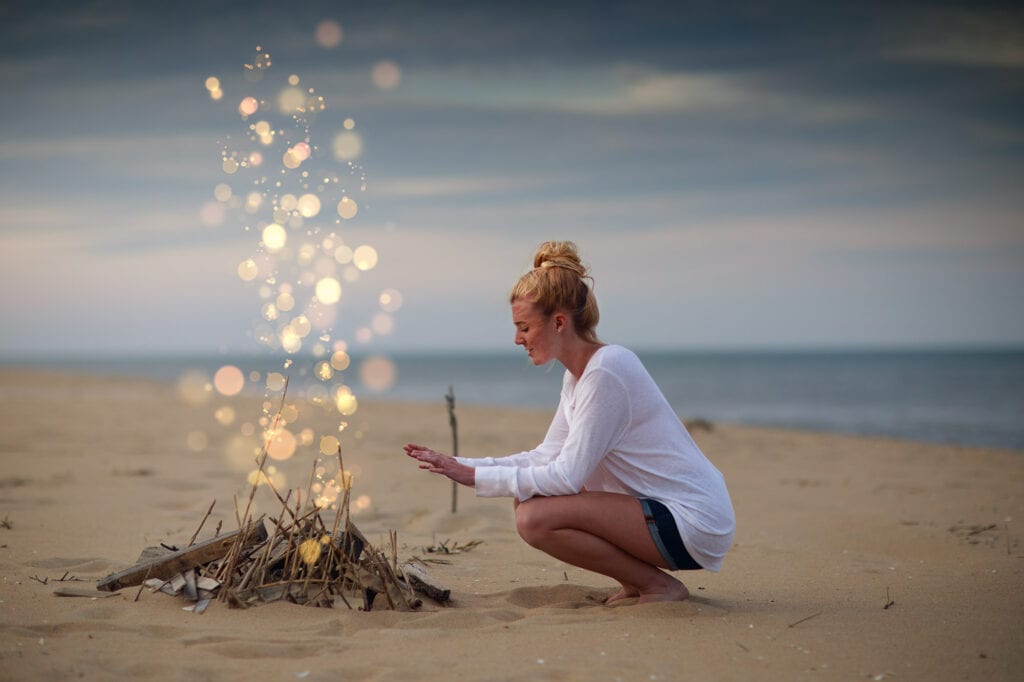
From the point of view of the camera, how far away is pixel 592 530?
3.81 m

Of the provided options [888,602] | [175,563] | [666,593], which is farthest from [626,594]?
[175,563]

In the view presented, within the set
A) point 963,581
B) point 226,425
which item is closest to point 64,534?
point 963,581

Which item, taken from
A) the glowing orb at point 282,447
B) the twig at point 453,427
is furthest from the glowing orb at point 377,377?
the twig at point 453,427

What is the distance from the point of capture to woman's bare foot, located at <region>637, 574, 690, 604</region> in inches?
154

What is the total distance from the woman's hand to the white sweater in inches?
2.0

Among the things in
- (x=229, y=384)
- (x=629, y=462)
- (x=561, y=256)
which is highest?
(x=561, y=256)

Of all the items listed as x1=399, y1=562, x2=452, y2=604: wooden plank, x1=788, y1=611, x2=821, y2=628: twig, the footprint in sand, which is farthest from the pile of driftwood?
x1=788, y1=611, x2=821, y2=628: twig

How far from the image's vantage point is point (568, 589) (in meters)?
4.30

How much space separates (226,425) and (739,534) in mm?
10766

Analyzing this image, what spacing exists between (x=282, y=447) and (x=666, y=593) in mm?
8430

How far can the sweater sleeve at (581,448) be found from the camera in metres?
3.66

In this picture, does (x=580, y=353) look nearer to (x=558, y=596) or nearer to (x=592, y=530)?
(x=592, y=530)

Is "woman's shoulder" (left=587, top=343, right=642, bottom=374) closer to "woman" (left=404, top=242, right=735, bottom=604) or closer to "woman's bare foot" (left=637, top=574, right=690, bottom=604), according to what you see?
"woman" (left=404, top=242, right=735, bottom=604)

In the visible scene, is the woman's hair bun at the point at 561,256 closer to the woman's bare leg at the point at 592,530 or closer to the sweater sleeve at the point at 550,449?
the sweater sleeve at the point at 550,449
